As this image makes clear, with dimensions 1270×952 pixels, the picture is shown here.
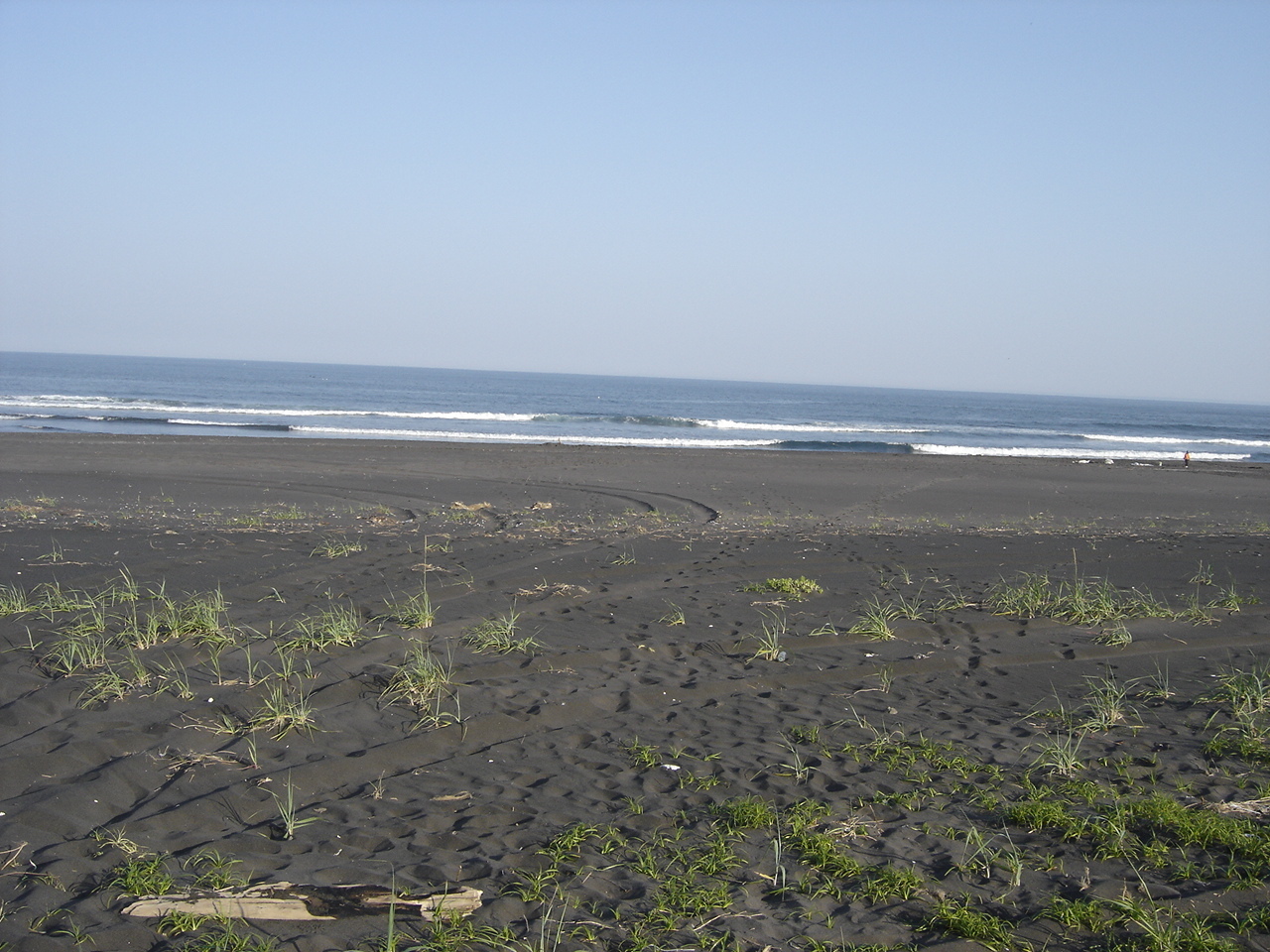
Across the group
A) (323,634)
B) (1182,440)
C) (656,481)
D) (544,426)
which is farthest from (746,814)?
(1182,440)

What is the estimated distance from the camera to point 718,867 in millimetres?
3469

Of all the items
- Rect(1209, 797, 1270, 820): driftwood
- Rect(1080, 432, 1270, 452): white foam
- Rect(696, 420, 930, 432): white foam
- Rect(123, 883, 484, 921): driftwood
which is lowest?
Rect(123, 883, 484, 921): driftwood

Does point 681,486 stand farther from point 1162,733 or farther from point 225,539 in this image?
point 1162,733

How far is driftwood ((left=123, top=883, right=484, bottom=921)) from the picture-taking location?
311 cm

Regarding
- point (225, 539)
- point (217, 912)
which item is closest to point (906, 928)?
point (217, 912)

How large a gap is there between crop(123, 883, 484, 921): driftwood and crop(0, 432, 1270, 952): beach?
0.10 feet

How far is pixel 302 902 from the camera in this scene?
10.4ft

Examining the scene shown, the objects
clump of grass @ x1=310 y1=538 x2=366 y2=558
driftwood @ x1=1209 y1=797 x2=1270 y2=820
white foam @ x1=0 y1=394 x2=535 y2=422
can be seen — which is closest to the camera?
driftwood @ x1=1209 y1=797 x2=1270 y2=820

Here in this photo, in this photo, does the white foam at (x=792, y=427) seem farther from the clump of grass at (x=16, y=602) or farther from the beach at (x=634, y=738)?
the clump of grass at (x=16, y=602)

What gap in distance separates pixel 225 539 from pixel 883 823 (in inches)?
333

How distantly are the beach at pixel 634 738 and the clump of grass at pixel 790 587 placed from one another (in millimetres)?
35

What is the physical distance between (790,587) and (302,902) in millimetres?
5568

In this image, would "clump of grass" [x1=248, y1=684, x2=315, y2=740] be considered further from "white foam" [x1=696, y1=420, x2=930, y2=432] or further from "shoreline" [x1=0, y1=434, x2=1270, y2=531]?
"white foam" [x1=696, y1=420, x2=930, y2=432]

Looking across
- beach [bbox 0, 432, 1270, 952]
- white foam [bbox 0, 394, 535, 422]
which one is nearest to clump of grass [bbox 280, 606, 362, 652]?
beach [bbox 0, 432, 1270, 952]
